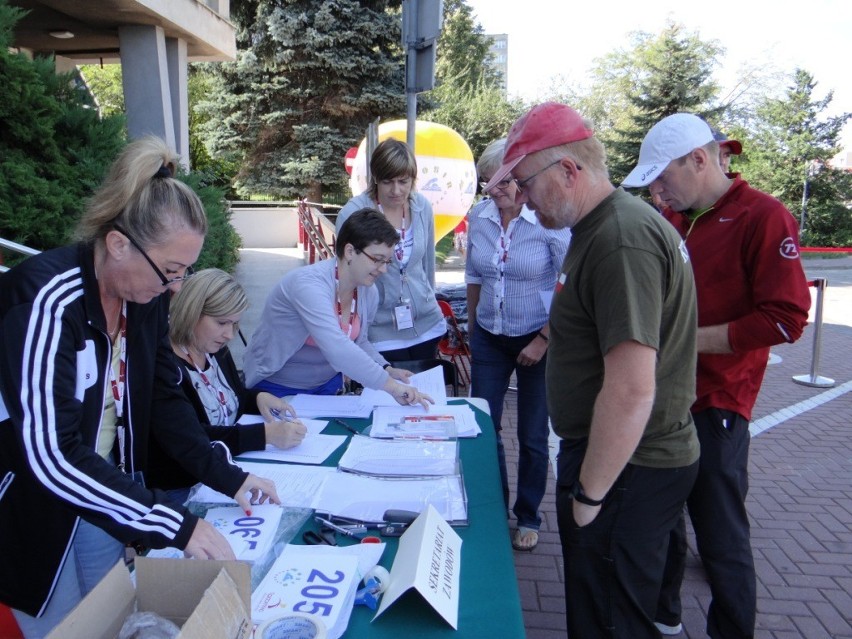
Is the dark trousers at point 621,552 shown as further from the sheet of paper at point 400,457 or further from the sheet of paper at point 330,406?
the sheet of paper at point 330,406

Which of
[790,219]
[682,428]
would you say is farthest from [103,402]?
[790,219]

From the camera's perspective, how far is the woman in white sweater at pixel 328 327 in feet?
8.14

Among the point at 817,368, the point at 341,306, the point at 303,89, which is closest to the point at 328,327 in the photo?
the point at 341,306

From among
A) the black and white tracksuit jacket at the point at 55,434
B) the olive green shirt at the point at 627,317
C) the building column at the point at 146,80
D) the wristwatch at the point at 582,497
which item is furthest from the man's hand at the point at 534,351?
the building column at the point at 146,80

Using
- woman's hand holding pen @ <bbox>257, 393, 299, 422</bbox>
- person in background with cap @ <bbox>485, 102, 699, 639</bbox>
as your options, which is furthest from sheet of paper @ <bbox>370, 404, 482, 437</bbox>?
person in background with cap @ <bbox>485, 102, 699, 639</bbox>

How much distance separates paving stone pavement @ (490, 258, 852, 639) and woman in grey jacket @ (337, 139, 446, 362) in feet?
3.84

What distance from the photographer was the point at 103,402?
145 centimetres

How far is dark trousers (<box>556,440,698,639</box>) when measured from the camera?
1.58m

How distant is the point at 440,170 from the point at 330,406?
7112 mm

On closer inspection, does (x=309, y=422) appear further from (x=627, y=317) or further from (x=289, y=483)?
(x=627, y=317)

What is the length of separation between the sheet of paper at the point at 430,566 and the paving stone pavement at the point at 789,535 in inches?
51.3

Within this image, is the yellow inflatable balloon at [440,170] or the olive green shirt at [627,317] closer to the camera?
the olive green shirt at [627,317]

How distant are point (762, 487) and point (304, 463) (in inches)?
126

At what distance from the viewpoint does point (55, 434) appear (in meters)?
1.24
